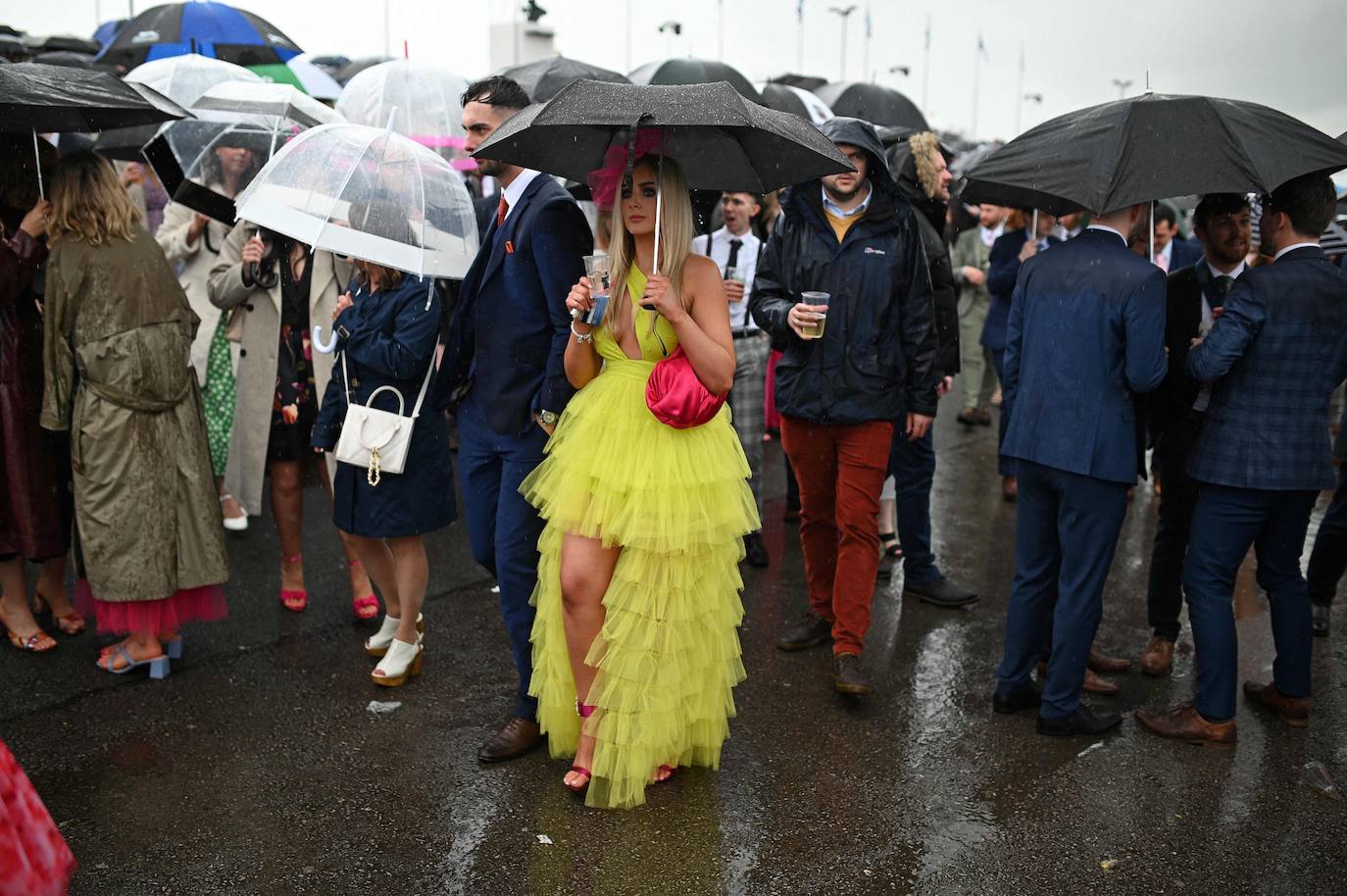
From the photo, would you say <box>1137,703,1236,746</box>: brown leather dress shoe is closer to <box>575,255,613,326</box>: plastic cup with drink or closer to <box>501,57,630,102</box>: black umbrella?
<box>575,255,613,326</box>: plastic cup with drink

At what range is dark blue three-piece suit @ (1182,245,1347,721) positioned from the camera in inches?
157

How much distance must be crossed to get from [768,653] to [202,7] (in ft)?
22.0

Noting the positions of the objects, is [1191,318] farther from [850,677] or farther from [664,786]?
[664,786]

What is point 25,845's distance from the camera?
205 cm

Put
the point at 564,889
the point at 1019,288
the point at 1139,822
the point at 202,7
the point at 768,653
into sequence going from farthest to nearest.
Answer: the point at 202,7, the point at 768,653, the point at 1019,288, the point at 1139,822, the point at 564,889

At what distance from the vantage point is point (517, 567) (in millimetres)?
3971

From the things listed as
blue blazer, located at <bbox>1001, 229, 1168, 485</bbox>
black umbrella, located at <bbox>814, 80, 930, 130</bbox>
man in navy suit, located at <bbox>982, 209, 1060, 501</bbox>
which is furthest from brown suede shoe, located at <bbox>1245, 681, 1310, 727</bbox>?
black umbrella, located at <bbox>814, 80, 930, 130</bbox>

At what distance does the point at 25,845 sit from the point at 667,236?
94.7 inches

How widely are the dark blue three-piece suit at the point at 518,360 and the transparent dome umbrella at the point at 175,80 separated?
113 inches

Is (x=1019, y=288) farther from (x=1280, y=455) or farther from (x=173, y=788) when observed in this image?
(x=173, y=788)

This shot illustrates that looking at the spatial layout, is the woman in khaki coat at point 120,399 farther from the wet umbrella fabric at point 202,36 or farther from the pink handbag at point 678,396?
the wet umbrella fabric at point 202,36

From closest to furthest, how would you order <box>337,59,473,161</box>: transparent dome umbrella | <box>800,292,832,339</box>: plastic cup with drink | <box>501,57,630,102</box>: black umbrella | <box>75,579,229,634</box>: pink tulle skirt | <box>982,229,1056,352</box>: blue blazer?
<box>800,292,832,339</box>: plastic cup with drink → <box>75,579,229,634</box>: pink tulle skirt → <box>982,229,1056,352</box>: blue blazer → <box>337,59,473,161</box>: transparent dome umbrella → <box>501,57,630,102</box>: black umbrella

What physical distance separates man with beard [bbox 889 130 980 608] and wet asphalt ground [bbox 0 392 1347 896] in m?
0.54

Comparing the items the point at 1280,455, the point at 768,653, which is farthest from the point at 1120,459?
the point at 768,653
